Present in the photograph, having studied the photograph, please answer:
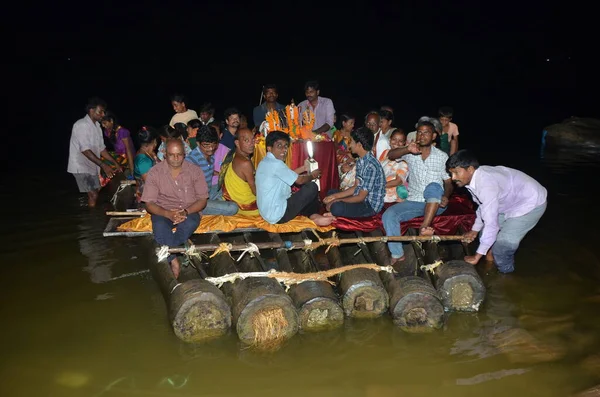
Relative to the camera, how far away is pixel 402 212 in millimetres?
5641

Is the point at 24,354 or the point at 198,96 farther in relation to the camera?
the point at 198,96

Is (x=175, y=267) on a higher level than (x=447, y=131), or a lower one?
lower

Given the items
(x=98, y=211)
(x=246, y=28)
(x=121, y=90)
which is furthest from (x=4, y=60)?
(x=98, y=211)

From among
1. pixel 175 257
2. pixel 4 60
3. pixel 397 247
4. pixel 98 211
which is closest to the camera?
pixel 175 257

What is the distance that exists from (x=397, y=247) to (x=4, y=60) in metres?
40.3

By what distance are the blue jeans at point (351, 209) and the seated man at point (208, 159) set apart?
4.10 ft

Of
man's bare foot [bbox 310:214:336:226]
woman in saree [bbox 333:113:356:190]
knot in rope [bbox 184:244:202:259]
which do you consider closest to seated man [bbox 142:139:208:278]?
knot in rope [bbox 184:244:202:259]

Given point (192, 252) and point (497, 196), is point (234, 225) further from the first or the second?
point (497, 196)

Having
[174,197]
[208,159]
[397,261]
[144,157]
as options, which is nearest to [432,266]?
[397,261]

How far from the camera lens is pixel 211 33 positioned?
48750 millimetres

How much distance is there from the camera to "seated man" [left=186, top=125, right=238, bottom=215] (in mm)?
5957

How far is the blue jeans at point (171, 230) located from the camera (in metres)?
5.11

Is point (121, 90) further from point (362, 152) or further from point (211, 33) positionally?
point (362, 152)

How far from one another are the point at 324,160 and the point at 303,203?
1114 mm
